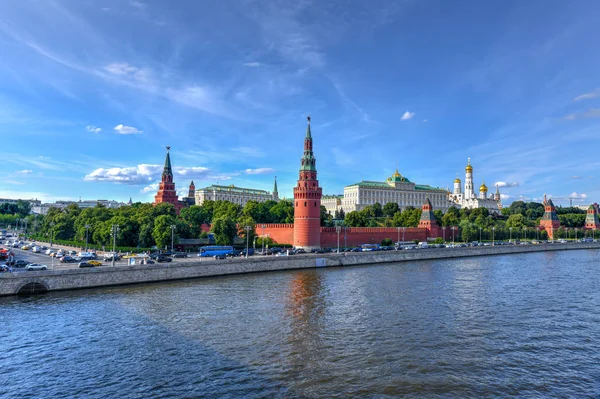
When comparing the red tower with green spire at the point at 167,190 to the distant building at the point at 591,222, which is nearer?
the red tower with green spire at the point at 167,190

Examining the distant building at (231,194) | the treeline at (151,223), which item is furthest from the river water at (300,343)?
the distant building at (231,194)

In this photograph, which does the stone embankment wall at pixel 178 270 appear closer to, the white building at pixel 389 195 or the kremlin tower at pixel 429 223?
the kremlin tower at pixel 429 223

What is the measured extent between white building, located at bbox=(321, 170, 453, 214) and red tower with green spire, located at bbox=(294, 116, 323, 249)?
69.2 m

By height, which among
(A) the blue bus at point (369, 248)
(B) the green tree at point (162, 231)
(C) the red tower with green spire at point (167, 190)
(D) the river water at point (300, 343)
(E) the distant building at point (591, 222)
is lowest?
(D) the river water at point (300, 343)

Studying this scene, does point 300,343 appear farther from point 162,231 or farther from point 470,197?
point 470,197

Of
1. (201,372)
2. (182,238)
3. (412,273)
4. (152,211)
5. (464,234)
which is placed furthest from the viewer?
(464,234)

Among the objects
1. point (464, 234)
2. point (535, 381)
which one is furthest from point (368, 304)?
point (464, 234)

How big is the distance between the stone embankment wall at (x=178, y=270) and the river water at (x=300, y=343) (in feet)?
4.31

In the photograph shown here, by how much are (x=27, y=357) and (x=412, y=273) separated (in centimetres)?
3338

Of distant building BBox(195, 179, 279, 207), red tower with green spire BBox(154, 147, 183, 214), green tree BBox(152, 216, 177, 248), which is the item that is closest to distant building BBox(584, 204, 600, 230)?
distant building BBox(195, 179, 279, 207)

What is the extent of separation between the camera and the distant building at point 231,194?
137 m

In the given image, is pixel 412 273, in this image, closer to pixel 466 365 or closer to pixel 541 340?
pixel 541 340

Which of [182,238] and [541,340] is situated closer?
[541,340]

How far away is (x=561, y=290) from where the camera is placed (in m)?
31.2
